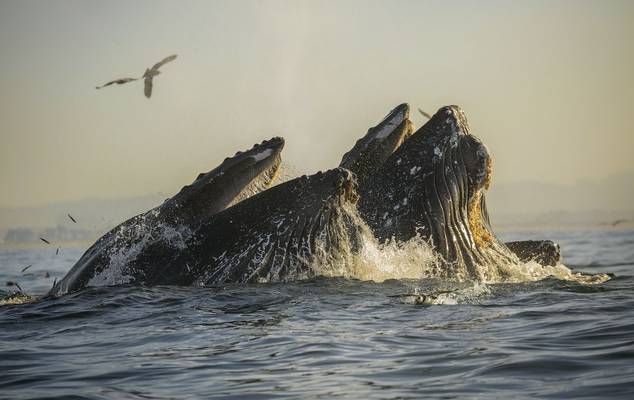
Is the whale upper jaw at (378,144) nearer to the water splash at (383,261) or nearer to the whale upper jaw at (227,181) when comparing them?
the water splash at (383,261)

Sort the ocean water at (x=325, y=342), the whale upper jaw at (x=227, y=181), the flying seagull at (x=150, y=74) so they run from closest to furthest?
1. the ocean water at (x=325, y=342)
2. the whale upper jaw at (x=227, y=181)
3. the flying seagull at (x=150, y=74)

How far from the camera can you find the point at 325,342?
308 inches

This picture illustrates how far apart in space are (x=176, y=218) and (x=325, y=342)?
2512 millimetres

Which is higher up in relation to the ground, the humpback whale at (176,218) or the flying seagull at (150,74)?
the flying seagull at (150,74)

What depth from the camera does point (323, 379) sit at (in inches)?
265

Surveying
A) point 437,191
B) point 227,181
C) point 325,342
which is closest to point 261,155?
point 227,181

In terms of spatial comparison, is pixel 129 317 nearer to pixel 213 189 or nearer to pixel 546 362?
pixel 213 189

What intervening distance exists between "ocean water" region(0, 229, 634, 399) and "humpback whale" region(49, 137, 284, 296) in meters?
0.34

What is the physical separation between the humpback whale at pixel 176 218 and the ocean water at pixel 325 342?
0.34 metres

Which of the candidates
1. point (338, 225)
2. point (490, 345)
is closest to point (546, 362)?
point (490, 345)

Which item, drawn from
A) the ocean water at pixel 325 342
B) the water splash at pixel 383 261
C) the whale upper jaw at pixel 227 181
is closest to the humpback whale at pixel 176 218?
the whale upper jaw at pixel 227 181

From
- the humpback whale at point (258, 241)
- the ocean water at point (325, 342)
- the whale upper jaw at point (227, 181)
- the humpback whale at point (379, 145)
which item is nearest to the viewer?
the ocean water at point (325, 342)

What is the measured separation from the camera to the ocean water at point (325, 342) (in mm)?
6559

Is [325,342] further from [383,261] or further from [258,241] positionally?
Result: [383,261]
